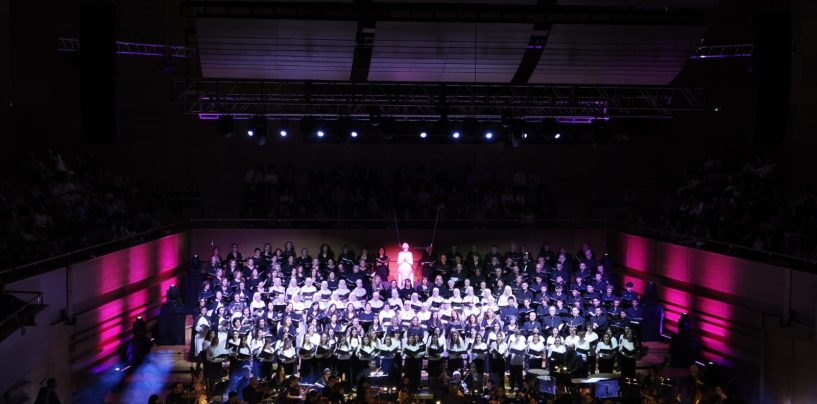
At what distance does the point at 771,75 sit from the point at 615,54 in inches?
196

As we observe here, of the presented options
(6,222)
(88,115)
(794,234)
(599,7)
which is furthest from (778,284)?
(6,222)

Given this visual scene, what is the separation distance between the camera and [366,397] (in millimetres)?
9867

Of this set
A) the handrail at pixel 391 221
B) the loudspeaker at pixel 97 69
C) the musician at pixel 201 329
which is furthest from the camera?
the handrail at pixel 391 221

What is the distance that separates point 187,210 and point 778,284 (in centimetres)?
1270

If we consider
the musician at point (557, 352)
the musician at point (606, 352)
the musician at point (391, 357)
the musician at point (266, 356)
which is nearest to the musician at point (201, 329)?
the musician at point (266, 356)

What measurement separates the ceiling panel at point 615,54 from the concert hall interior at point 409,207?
5cm

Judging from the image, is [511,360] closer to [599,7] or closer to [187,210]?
[599,7]

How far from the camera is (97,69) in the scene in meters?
8.24

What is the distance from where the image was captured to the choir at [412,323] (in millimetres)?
12867

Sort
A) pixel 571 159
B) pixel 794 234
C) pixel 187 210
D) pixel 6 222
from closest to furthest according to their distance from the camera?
1. pixel 6 222
2. pixel 794 234
3. pixel 187 210
4. pixel 571 159

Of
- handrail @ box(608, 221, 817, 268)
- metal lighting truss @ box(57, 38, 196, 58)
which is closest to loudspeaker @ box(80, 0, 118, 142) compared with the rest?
metal lighting truss @ box(57, 38, 196, 58)

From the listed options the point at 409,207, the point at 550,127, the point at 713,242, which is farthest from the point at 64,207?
the point at 713,242

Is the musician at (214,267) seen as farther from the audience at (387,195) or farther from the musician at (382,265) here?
the musician at (382,265)

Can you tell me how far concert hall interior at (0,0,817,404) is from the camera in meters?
11.9
